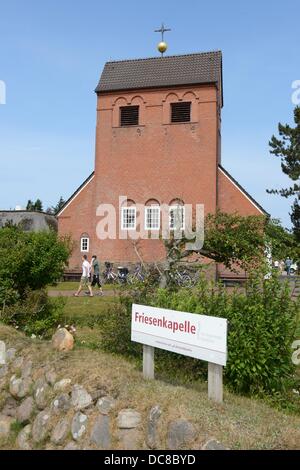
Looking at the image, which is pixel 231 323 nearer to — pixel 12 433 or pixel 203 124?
pixel 12 433

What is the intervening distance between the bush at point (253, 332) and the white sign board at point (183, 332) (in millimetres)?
670

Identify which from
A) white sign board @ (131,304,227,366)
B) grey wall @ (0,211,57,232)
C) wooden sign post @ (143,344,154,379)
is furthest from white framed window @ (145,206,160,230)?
wooden sign post @ (143,344,154,379)

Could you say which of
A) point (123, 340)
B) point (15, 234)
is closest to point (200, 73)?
point (15, 234)

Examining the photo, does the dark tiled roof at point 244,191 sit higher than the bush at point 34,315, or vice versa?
the dark tiled roof at point 244,191

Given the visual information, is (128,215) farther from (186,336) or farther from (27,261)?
(186,336)

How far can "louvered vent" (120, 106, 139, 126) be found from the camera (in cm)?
3169

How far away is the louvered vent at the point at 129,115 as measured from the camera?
31688mm

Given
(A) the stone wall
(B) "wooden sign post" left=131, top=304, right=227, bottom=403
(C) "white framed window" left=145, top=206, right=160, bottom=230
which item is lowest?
(A) the stone wall

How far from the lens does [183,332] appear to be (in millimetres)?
5930

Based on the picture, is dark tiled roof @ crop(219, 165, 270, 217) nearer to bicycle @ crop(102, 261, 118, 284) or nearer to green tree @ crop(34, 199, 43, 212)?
bicycle @ crop(102, 261, 118, 284)

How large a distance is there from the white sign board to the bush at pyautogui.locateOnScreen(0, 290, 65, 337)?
430 centimetres

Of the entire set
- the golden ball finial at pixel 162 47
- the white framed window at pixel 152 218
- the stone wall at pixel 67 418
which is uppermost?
the golden ball finial at pixel 162 47

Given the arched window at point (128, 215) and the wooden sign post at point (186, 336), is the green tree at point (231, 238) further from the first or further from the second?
the arched window at point (128, 215)

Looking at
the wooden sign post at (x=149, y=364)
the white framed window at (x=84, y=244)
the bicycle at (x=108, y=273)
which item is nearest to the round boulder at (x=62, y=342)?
the wooden sign post at (x=149, y=364)
